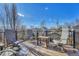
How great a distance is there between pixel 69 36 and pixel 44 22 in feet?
1.06

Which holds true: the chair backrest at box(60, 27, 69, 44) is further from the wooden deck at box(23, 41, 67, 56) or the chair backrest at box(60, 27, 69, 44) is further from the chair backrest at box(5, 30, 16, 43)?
the chair backrest at box(5, 30, 16, 43)

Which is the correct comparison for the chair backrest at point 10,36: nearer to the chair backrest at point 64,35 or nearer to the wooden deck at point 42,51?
the wooden deck at point 42,51

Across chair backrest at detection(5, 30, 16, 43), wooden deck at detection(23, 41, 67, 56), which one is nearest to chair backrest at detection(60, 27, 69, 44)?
wooden deck at detection(23, 41, 67, 56)

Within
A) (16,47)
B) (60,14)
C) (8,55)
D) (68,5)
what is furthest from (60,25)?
(8,55)

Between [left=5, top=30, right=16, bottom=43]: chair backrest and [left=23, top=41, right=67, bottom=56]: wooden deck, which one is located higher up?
[left=5, top=30, right=16, bottom=43]: chair backrest

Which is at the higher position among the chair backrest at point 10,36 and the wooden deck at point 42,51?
the chair backrest at point 10,36

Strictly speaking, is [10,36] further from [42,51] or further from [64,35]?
[64,35]

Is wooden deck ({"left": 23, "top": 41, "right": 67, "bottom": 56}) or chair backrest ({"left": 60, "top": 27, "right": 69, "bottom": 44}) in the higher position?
chair backrest ({"left": 60, "top": 27, "right": 69, "bottom": 44})

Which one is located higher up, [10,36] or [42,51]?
[10,36]

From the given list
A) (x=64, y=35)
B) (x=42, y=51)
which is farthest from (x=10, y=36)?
(x=64, y=35)

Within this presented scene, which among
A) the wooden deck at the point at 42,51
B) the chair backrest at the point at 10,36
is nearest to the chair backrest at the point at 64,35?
the wooden deck at the point at 42,51

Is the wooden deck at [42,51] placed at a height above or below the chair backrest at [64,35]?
below

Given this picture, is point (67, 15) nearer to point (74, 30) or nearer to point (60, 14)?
point (60, 14)

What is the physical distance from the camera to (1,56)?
1.30 m
